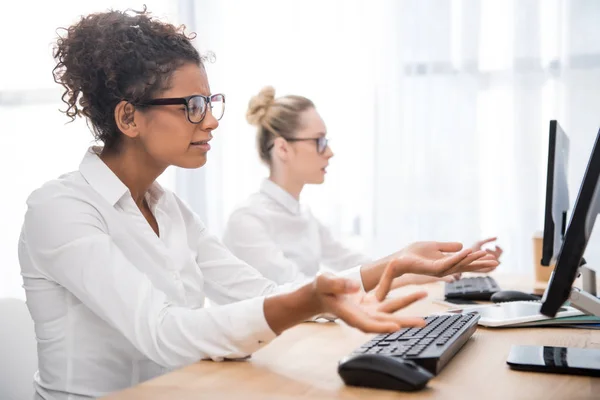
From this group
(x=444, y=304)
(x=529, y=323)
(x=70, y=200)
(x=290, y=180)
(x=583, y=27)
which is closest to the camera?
(x=70, y=200)

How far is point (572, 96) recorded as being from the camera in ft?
10.4

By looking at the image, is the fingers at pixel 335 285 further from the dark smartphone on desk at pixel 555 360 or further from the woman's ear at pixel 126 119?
the woman's ear at pixel 126 119

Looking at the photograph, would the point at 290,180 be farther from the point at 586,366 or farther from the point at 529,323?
the point at 586,366

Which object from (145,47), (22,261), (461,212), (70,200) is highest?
(145,47)

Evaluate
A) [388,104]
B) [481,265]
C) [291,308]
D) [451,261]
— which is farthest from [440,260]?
[388,104]

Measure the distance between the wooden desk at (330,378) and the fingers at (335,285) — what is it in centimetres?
14

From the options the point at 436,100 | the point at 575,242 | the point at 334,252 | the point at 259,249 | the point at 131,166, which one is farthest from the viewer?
the point at 436,100

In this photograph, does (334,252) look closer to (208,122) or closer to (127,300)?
(208,122)

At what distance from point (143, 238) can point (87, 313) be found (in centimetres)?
19

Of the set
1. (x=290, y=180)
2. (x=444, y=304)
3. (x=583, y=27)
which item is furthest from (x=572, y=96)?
(x=444, y=304)

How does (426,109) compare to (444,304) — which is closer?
(444,304)

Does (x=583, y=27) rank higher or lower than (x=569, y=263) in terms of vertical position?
higher

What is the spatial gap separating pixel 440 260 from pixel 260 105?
5.51ft

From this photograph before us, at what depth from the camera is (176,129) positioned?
1548 millimetres
